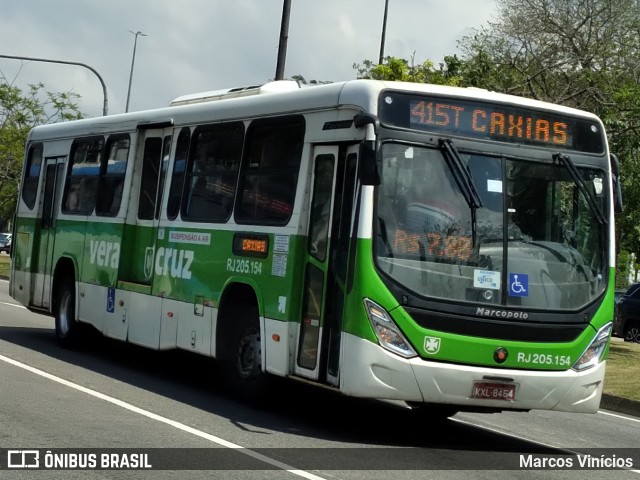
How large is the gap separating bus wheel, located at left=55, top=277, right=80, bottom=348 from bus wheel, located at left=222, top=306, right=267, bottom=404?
480 centimetres

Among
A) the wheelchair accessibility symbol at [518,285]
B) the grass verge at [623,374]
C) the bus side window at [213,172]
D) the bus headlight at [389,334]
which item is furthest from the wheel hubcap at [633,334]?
the bus headlight at [389,334]

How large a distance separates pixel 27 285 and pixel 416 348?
402 inches

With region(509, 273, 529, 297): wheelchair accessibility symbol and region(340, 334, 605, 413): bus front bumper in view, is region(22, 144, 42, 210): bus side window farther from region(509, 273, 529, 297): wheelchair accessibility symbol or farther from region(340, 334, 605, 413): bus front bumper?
region(509, 273, 529, 297): wheelchair accessibility symbol

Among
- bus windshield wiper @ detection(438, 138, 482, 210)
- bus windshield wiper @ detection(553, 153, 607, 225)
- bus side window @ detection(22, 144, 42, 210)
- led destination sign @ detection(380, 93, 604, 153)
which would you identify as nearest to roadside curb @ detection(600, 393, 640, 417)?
bus windshield wiper @ detection(553, 153, 607, 225)

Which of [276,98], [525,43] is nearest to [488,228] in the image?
[276,98]

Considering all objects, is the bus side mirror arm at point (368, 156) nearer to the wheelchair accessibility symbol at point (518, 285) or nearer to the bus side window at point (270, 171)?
the bus side window at point (270, 171)

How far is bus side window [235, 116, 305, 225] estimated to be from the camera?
39.8 ft

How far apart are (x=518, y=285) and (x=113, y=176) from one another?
24.2 feet

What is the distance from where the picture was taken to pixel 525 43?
35688mm

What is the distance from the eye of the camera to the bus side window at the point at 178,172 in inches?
573

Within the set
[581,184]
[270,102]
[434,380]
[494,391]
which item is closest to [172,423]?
[434,380]

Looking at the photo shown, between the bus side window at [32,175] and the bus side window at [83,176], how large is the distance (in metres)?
1.41

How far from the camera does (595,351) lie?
447 inches

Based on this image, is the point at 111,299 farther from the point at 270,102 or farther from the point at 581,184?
the point at 581,184
